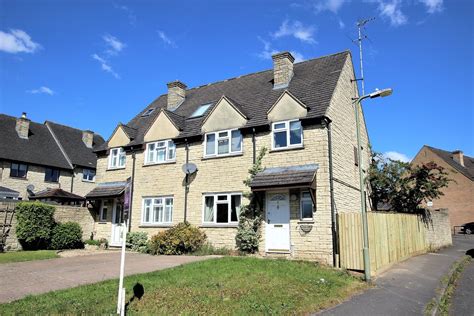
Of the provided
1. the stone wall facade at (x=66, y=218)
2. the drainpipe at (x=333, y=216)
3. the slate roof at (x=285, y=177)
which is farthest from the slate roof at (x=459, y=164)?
the stone wall facade at (x=66, y=218)

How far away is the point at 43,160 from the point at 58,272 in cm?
2647

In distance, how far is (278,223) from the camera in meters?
16.3

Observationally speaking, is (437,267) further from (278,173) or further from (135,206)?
(135,206)

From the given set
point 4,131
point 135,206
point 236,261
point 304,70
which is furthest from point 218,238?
point 4,131

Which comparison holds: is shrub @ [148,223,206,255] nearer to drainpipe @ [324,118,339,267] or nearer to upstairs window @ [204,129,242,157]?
upstairs window @ [204,129,242,157]

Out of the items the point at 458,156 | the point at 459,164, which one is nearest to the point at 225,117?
the point at 459,164

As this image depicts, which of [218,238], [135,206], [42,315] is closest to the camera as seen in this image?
[42,315]

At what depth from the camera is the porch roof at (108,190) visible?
71.9 ft

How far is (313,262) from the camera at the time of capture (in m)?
14.6

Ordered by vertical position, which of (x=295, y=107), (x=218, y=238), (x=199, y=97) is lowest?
(x=218, y=238)

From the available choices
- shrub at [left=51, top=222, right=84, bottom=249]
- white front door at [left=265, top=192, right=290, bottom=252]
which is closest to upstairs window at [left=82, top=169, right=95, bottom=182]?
shrub at [left=51, top=222, right=84, bottom=249]

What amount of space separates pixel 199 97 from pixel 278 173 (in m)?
10.5

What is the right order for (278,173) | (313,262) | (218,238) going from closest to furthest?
(313,262)
(278,173)
(218,238)

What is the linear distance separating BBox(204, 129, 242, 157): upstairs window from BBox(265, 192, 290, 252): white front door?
328cm
